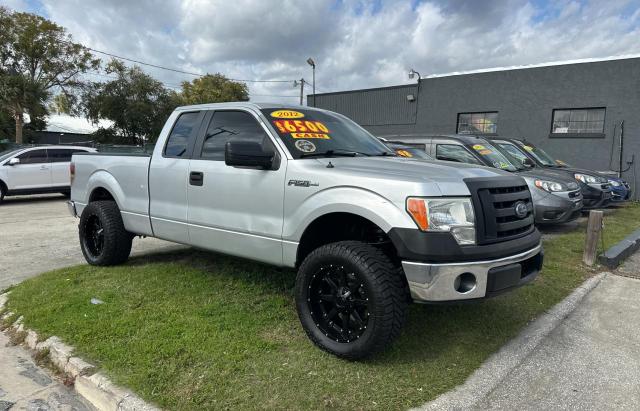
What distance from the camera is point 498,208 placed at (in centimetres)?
319

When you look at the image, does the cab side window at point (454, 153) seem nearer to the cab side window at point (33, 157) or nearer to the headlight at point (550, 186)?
the headlight at point (550, 186)

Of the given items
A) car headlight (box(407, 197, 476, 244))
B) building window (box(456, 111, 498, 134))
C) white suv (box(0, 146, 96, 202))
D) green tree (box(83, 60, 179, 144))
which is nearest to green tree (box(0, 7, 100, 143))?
green tree (box(83, 60, 179, 144))

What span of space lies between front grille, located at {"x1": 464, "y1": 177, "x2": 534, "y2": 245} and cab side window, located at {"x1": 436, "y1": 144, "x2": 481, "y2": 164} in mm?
4966

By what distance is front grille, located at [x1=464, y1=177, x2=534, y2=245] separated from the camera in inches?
119

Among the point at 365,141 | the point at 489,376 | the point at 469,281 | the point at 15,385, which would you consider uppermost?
the point at 365,141

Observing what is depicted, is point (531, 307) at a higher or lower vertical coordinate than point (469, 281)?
lower

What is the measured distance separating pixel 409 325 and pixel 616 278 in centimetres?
Result: 346

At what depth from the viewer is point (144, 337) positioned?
11.5 ft

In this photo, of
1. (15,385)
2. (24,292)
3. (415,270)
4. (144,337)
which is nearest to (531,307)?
(415,270)

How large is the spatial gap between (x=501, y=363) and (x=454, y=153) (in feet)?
18.9

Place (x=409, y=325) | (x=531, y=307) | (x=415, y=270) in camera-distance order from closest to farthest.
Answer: (x=415, y=270) < (x=409, y=325) < (x=531, y=307)

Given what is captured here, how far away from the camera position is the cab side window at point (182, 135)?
454 cm

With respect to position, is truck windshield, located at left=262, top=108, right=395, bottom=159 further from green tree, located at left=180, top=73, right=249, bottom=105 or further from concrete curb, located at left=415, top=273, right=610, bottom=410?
green tree, located at left=180, top=73, right=249, bottom=105

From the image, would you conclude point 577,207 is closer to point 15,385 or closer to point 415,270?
point 415,270
